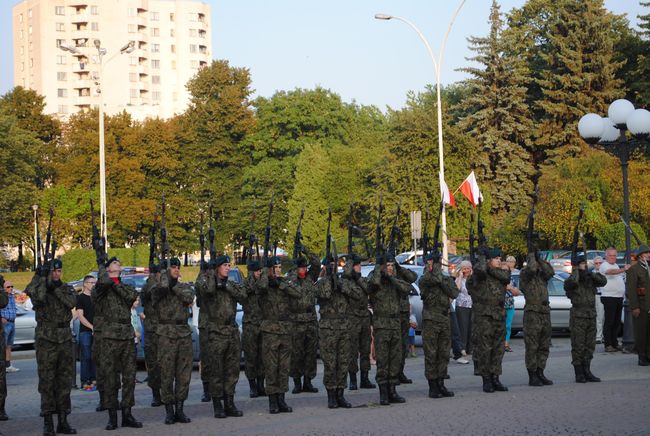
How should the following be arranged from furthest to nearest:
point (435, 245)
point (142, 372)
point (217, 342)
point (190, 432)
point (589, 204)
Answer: point (589, 204), point (142, 372), point (435, 245), point (217, 342), point (190, 432)

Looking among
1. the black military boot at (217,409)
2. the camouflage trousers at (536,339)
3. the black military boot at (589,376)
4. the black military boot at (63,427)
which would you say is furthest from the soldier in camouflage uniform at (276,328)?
the black military boot at (589,376)

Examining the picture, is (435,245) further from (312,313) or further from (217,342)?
(217,342)

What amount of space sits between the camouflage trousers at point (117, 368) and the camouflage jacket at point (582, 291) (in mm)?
6393

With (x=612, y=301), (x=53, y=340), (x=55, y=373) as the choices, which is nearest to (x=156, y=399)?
(x=55, y=373)

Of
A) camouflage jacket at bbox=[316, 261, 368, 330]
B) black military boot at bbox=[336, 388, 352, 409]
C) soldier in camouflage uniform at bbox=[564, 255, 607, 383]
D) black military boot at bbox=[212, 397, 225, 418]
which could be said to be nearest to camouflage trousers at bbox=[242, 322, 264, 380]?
camouflage jacket at bbox=[316, 261, 368, 330]

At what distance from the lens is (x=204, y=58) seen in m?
132

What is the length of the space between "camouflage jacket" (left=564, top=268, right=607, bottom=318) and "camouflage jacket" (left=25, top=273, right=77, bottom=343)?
7028 mm

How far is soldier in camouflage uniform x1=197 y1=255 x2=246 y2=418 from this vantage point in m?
12.8

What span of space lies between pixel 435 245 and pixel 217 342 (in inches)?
137

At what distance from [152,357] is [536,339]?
17.0 feet

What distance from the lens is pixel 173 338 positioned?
1263 cm

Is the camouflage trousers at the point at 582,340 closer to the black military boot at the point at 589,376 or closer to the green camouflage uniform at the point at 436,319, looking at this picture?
the black military boot at the point at 589,376

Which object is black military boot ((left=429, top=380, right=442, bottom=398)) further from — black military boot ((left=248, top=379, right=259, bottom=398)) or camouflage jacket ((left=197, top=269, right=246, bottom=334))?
camouflage jacket ((left=197, top=269, right=246, bottom=334))

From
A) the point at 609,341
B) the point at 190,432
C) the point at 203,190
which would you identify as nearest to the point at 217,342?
the point at 190,432
